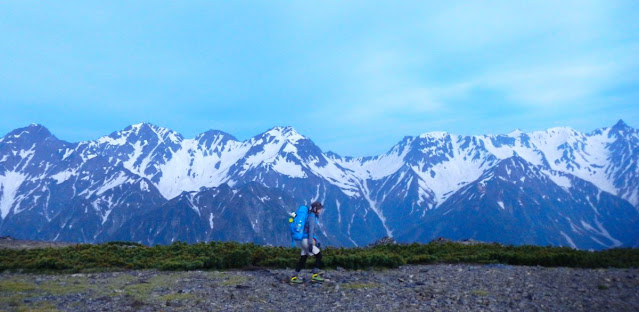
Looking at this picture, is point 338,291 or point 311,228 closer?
point 338,291

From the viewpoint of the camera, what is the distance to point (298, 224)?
747 inches

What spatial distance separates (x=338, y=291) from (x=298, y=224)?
299 cm

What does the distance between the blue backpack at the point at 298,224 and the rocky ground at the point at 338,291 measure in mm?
1893

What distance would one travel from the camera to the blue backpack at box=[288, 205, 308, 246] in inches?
746

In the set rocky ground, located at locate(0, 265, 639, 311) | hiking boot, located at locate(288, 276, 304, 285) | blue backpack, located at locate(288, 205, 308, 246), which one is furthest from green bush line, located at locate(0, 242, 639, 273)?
blue backpack, located at locate(288, 205, 308, 246)

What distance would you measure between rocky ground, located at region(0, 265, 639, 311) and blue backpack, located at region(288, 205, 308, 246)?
6.21 ft

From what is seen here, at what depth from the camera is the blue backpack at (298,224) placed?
62.2 ft

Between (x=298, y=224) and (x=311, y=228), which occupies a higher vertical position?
(x=298, y=224)

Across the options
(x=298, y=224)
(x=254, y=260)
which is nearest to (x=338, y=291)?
(x=298, y=224)

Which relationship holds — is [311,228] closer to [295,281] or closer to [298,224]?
[298,224]

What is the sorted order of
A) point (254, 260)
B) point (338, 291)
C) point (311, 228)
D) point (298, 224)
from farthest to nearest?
point (254, 260) < point (311, 228) < point (298, 224) < point (338, 291)

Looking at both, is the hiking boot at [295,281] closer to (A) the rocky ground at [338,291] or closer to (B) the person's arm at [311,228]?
(A) the rocky ground at [338,291]

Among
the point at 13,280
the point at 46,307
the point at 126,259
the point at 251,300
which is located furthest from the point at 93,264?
the point at 251,300

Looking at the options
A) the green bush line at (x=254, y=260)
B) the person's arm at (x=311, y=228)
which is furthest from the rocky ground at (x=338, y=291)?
the person's arm at (x=311, y=228)
